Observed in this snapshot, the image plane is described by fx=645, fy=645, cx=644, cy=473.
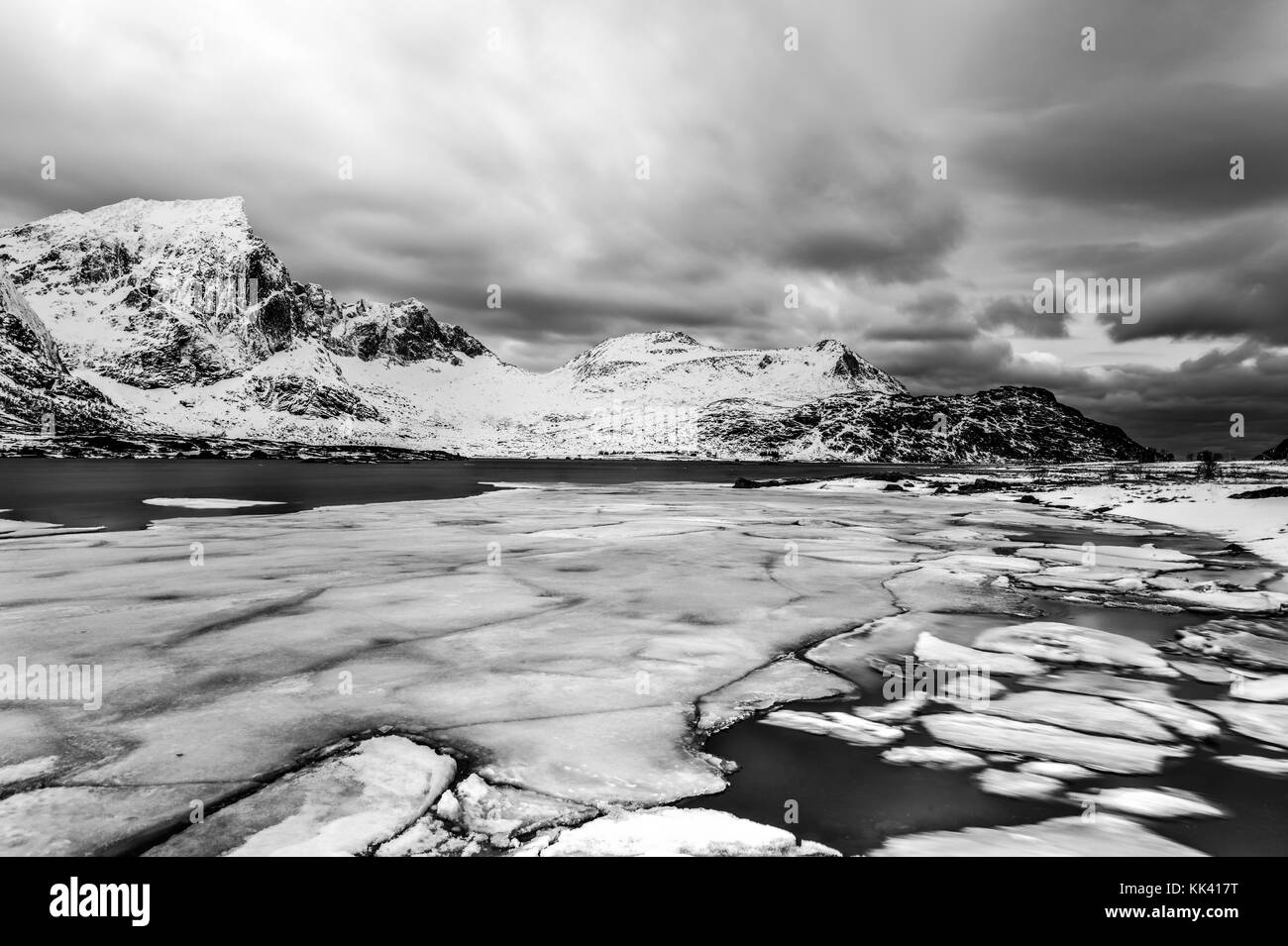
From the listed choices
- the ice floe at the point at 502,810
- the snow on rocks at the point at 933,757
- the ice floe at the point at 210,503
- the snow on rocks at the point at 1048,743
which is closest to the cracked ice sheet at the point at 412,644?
the ice floe at the point at 502,810

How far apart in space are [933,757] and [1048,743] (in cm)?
111

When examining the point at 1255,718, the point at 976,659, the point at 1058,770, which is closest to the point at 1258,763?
the point at 1255,718

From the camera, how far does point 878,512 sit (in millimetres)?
31359

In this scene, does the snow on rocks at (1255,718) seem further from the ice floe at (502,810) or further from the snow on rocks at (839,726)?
the ice floe at (502,810)

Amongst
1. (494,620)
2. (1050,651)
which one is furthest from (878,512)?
(494,620)

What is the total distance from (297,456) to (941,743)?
208842 millimetres

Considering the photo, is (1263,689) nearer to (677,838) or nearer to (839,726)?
(839,726)

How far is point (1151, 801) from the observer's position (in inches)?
180

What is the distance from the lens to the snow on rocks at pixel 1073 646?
25.7ft

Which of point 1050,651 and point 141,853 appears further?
point 1050,651
